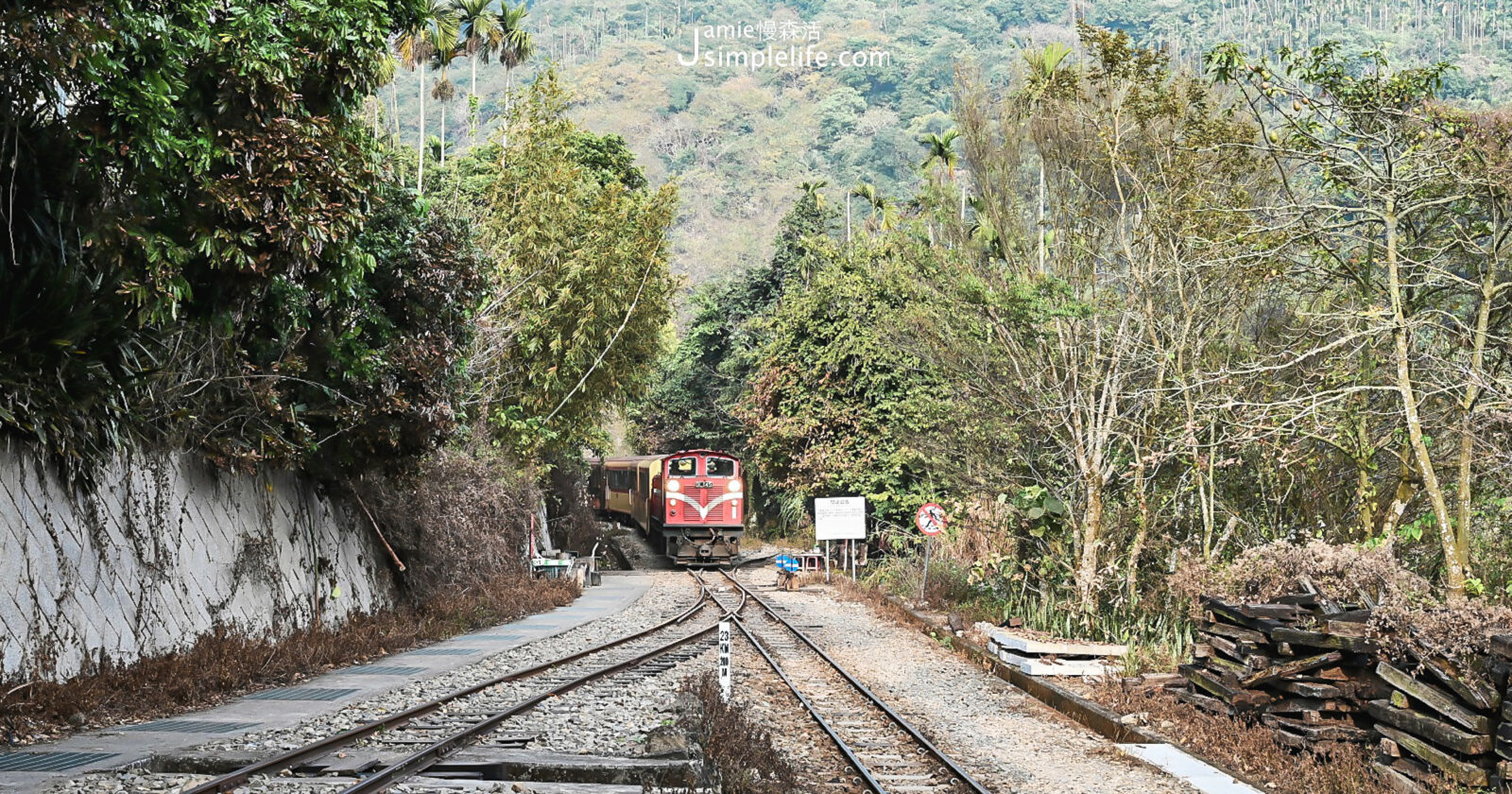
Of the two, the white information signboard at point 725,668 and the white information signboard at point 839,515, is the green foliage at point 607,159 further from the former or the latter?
the white information signboard at point 725,668

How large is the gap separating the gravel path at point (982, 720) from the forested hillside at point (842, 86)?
8865 centimetres

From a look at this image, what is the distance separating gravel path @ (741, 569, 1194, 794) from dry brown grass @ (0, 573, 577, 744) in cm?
568

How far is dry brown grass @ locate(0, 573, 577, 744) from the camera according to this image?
376 inches

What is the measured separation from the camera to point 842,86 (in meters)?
162

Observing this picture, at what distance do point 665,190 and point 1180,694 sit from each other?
18.7 metres

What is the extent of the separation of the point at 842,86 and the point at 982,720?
15569 centimetres

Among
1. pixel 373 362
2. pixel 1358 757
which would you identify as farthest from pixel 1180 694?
pixel 373 362

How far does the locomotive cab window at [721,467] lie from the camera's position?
35688 millimetres

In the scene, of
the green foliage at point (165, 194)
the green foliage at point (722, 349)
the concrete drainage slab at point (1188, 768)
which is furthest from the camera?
the green foliage at point (722, 349)

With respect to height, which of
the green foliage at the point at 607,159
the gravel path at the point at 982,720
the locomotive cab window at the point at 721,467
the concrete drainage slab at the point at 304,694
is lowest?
the gravel path at the point at 982,720

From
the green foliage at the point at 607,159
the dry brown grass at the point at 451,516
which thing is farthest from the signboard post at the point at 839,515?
the green foliage at the point at 607,159

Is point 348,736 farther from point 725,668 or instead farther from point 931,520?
point 931,520

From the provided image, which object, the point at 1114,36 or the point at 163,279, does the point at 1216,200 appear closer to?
the point at 1114,36

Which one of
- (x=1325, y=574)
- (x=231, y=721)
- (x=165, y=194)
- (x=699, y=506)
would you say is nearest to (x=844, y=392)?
(x=699, y=506)
